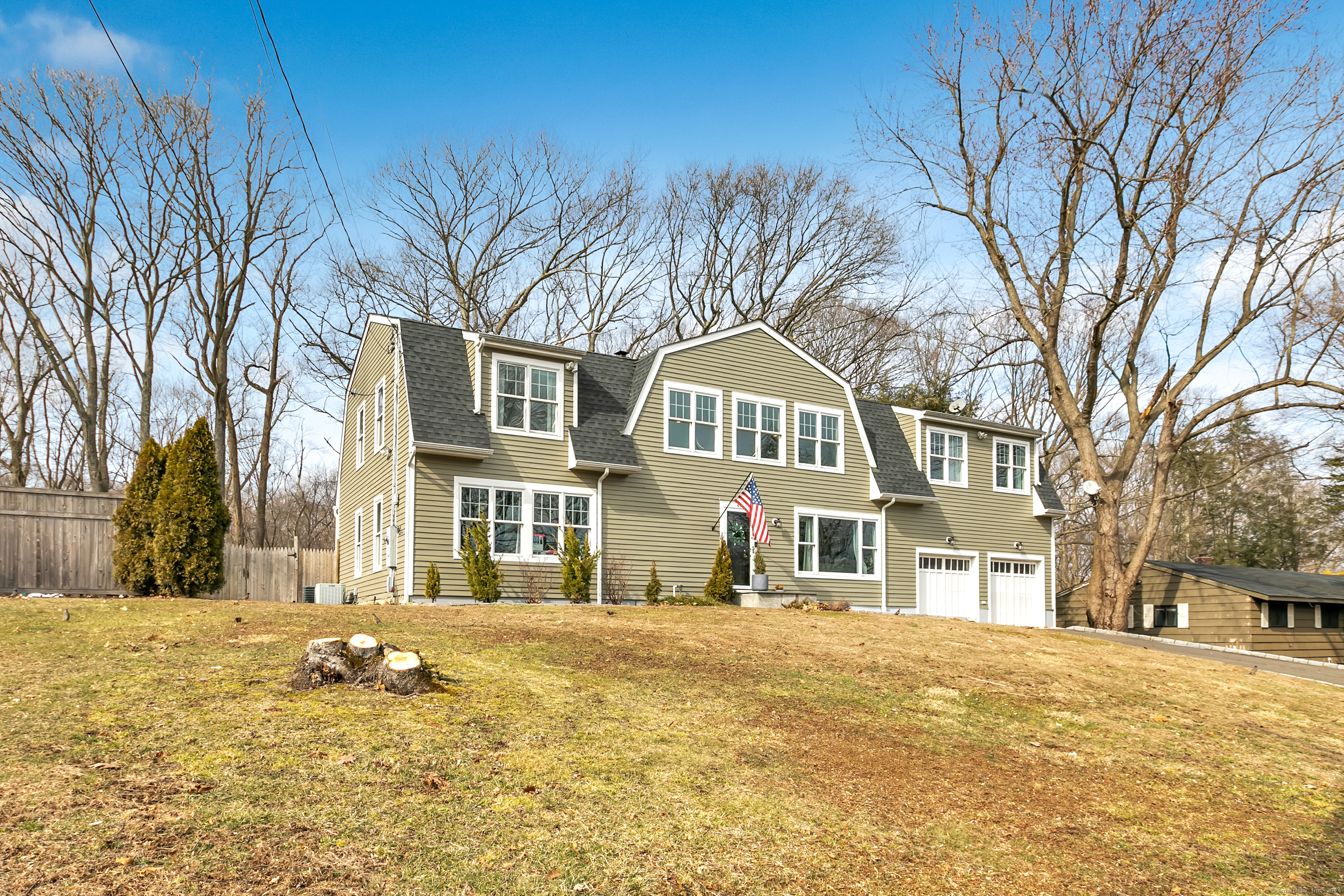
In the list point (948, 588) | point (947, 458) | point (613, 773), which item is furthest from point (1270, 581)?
point (613, 773)

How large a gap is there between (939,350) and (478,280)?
60.4ft

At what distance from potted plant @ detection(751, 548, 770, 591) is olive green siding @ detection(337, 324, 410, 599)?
23.8 feet

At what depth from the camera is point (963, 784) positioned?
8.42 meters

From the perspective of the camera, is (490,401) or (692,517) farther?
(692,517)

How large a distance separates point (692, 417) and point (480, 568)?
19.6 ft

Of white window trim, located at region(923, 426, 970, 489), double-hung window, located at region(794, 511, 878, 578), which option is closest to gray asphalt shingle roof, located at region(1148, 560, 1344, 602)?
white window trim, located at region(923, 426, 970, 489)

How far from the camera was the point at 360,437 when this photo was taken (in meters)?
22.9

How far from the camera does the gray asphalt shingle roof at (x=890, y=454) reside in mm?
23969

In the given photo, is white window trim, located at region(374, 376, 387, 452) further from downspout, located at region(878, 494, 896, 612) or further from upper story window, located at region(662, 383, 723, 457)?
downspout, located at region(878, 494, 896, 612)

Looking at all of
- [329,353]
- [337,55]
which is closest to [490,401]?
[337,55]

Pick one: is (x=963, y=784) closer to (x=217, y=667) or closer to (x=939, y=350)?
(x=217, y=667)

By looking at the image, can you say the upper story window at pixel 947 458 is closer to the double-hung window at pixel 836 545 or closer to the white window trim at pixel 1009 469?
the white window trim at pixel 1009 469

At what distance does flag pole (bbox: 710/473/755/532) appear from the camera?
2141 cm

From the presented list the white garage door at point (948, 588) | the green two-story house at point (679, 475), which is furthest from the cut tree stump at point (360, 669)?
the white garage door at point (948, 588)
